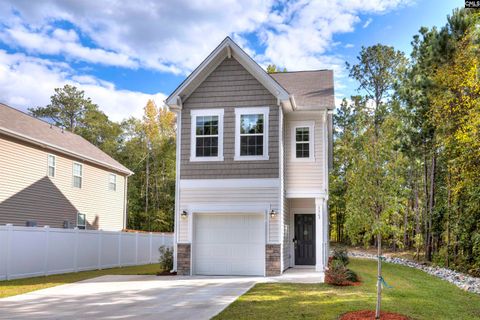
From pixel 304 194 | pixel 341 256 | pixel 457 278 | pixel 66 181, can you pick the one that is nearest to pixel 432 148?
pixel 457 278

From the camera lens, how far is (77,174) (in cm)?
2545

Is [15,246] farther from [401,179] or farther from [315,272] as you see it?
[401,179]

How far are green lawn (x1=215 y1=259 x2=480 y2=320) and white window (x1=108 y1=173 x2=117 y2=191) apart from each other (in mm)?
17966

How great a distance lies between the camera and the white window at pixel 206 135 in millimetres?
16797

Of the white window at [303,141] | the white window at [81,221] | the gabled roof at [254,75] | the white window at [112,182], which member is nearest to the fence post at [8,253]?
the gabled roof at [254,75]

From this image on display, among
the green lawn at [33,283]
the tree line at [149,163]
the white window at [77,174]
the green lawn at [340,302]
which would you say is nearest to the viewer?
the green lawn at [340,302]

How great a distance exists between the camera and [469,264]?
20.2 m

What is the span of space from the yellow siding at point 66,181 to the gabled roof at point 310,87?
38.2 feet

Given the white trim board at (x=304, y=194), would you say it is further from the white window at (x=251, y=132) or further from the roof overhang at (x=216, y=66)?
the roof overhang at (x=216, y=66)

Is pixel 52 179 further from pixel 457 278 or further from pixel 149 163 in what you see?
pixel 149 163

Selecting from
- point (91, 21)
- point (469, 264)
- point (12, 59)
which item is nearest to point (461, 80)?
point (469, 264)

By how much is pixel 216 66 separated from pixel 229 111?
5.56 ft

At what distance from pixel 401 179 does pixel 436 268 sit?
1439 centimetres

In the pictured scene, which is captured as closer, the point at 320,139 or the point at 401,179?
the point at 401,179
